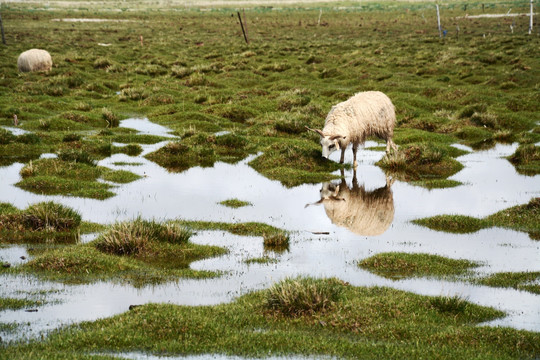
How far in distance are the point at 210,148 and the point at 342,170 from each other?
16.5 ft

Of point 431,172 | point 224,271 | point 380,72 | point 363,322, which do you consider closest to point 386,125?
point 431,172

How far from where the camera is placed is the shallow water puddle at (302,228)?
33.1 feet

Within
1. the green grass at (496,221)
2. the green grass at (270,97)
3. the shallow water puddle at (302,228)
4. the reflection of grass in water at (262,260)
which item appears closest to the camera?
the shallow water puddle at (302,228)

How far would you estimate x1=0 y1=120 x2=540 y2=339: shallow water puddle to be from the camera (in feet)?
33.1

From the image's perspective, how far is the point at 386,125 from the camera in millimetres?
22000

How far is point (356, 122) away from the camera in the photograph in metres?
20.7

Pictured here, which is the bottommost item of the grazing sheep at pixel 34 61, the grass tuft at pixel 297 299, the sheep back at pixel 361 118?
the grass tuft at pixel 297 299

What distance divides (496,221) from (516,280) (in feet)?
13.9

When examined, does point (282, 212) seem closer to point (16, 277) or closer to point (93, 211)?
point (93, 211)

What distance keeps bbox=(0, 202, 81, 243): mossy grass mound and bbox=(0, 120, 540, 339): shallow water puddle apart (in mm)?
883

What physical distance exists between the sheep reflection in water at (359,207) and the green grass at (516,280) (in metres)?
3.54

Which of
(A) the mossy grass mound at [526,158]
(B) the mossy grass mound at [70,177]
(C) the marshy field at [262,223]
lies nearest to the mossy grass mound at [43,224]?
(C) the marshy field at [262,223]

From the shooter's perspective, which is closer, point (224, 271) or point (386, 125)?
point (224, 271)

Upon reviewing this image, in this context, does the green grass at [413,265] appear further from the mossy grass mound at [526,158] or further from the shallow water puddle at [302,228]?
the mossy grass mound at [526,158]
